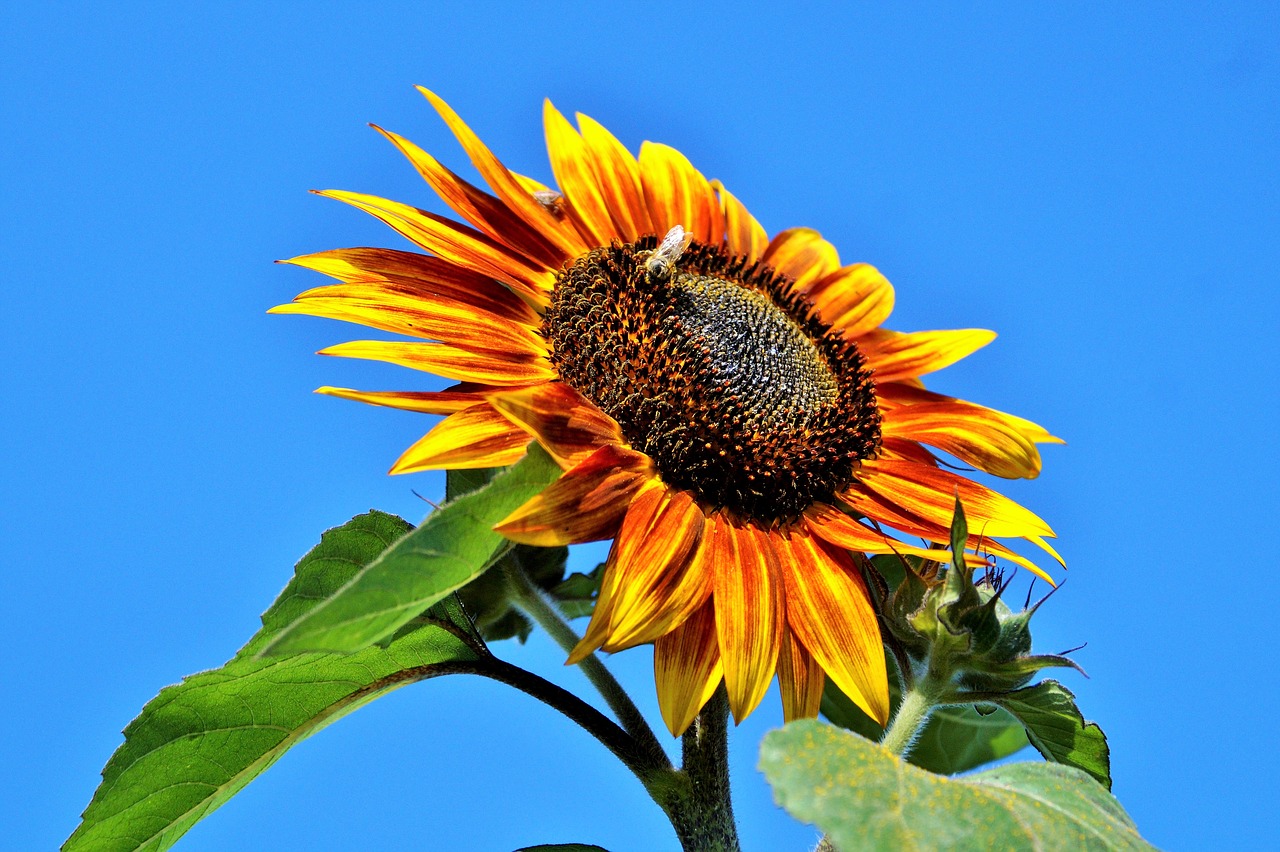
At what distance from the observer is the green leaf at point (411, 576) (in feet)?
2.88

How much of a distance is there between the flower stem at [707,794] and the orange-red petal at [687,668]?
0.37 feet

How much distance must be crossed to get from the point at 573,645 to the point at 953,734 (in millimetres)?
667

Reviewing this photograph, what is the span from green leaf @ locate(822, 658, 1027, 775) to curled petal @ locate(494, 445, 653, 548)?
1.92 ft

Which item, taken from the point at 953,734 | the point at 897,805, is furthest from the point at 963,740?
the point at 897,805

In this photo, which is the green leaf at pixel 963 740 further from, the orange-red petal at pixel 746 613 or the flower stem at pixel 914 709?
the orange-red petal at pixel 746 613

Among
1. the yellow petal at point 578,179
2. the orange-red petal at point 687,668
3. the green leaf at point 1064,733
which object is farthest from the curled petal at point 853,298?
the orange-red petal at point 687,668

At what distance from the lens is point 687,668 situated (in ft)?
3.88

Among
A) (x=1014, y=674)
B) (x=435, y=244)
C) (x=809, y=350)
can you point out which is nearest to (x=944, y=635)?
(x=1014, y=674)

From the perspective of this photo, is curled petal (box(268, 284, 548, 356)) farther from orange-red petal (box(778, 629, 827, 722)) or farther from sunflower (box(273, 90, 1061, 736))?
orange-red petal (box(778, 629, 827, 722))

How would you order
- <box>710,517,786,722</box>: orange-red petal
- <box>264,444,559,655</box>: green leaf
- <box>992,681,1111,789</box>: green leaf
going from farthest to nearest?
<box>992,681,1111,789</box>: green leaf < <box>710,517,786,722</box>: orange-red petal < <box>264,444,559,655</box>: green leaf

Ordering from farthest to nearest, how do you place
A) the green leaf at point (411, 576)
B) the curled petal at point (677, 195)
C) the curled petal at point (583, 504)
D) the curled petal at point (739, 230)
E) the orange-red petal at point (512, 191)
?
the curled petal at point (739, 230) < the curled petal at point (677, 195) < the orange-red petal at point (512, 191) < the curled petal at point (583, 504) < the green leaf at point (411, 576)

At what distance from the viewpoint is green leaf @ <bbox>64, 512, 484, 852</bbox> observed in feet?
3.97

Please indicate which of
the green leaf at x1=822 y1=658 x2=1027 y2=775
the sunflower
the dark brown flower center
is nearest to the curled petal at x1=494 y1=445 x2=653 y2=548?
the sunflower

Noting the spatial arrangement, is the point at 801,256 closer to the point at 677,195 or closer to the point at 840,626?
the point at 677,195
